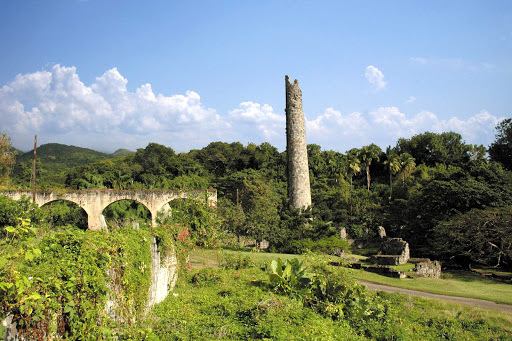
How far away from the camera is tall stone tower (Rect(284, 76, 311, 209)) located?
23.1 m

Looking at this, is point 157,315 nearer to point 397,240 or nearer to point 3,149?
point 397,240

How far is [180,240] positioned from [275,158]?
1312 inches

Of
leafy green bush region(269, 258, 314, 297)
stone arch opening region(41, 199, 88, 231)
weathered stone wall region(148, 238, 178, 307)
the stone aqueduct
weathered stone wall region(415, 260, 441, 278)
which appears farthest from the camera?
stone arch opening region(41, 199, 88, 231)

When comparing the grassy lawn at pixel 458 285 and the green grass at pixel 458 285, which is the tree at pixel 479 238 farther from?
the green grass at pixel 458 285

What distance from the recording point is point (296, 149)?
76.5 feet

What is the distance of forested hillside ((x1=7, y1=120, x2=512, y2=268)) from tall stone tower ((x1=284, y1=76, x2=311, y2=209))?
3.25ft

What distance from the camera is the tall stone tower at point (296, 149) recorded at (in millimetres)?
23141

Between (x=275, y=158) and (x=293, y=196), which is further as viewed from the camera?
(x=275, y=158)

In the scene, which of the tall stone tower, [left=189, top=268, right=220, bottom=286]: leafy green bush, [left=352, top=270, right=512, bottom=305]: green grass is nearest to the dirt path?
[left=352, top=270, right=512, bottom=305]: green grass

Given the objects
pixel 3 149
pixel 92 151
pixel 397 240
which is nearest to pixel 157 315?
pixel 397 240

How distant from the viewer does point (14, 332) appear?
3672 millimetres

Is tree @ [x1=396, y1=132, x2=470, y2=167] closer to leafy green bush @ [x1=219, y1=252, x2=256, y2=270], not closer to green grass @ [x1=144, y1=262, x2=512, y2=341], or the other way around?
leafy green bush @ [x1=219, y1=252, x2=256, y2=270]

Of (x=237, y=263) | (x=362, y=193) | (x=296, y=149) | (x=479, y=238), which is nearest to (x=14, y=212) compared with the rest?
(x=237, y=263)

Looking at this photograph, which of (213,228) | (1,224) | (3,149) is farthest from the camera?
(3,149)
